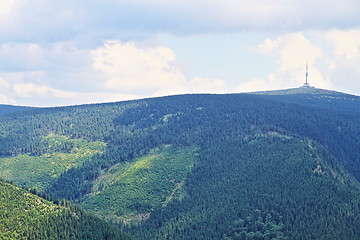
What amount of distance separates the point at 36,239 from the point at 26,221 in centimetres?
922

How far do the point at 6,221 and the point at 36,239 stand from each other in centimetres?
1278

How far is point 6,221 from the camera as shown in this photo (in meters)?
193

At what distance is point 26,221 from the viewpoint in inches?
7815

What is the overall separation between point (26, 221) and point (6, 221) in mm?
8211

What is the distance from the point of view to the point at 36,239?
193375 mm
